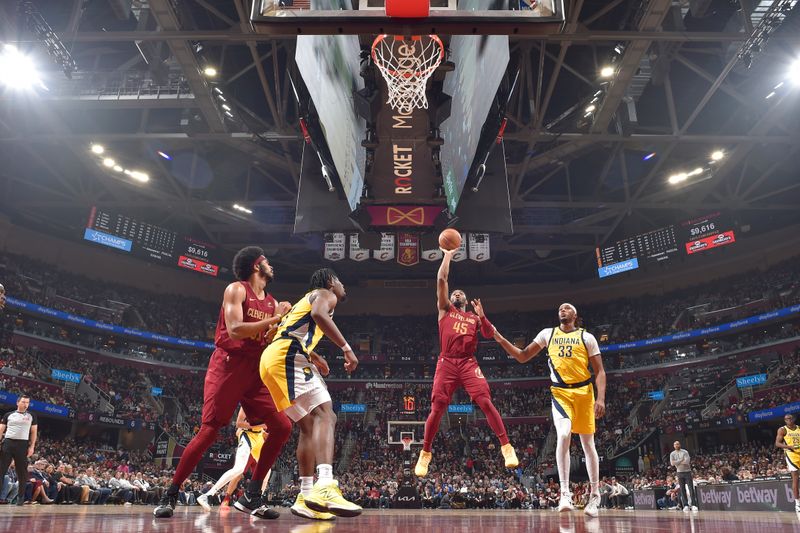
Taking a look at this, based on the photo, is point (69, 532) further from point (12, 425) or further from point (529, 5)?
point (12, 425)

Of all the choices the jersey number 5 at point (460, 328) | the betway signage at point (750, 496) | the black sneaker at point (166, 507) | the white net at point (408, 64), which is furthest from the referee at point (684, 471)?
the black sneaker at point (166, 507)

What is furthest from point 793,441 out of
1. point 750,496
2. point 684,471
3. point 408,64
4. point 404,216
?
point 408,64

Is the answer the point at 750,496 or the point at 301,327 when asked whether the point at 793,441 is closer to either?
the point at 750,496

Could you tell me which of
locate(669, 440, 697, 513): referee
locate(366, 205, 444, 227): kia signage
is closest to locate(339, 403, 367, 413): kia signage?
locate(366, 205, 444, 227): kia signage

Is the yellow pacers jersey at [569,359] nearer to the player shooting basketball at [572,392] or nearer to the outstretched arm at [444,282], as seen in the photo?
the player shooting basketball at [572,392]

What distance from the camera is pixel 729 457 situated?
73.9 feet

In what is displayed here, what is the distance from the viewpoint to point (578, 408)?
6.50m

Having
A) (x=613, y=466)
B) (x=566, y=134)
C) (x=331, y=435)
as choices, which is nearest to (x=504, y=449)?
(x=331, y=435)

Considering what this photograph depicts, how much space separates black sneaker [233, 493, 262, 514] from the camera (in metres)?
5.09

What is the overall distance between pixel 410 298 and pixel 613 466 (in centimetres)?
1626

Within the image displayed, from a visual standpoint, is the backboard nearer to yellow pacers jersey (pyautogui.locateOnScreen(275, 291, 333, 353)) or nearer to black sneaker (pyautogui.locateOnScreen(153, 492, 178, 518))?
yellow pacers jersey (pyautogui.locateOnScreen(275, 291, 333, 353))

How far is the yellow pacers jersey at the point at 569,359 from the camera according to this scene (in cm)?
654

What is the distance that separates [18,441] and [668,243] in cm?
2198

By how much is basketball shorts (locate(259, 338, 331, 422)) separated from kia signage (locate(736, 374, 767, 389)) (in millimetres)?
27509
